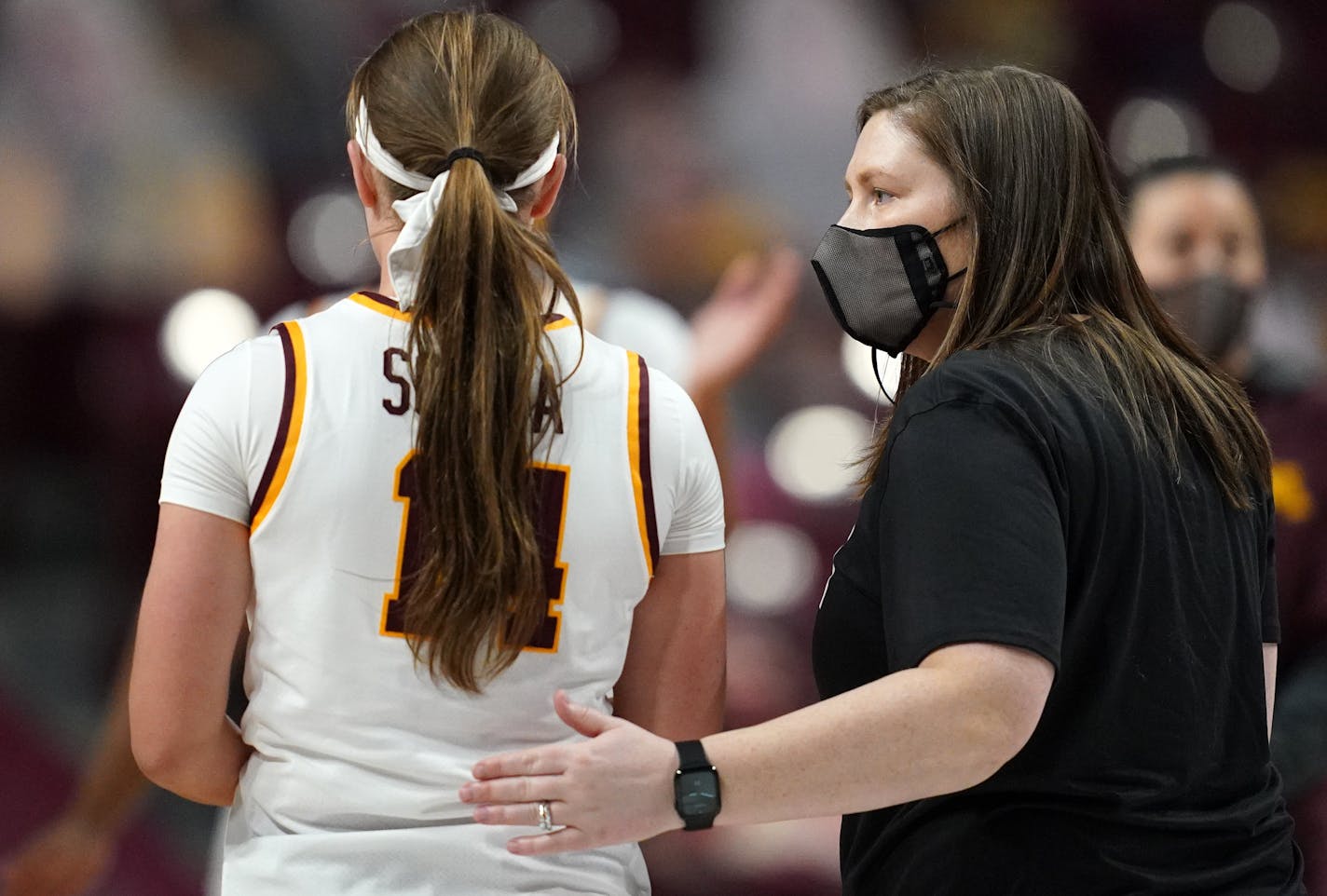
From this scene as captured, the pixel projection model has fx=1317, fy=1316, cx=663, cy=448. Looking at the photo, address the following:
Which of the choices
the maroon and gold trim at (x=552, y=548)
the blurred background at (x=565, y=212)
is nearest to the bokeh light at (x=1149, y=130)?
the blurred background at (x=565, y=212)

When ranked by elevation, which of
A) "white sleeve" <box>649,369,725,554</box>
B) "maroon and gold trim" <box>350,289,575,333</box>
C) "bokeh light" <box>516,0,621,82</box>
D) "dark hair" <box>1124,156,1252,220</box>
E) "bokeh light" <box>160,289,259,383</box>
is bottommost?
"white sleeve" <box>649,369,725,554</box>

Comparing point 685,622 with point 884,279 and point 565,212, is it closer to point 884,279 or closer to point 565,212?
point 884,279

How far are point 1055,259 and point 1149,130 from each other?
1792 millimetres

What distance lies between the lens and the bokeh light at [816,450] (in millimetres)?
2752

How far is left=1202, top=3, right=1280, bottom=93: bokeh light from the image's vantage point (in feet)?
9.94

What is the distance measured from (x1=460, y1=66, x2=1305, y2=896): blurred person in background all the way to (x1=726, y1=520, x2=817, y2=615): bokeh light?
1.19 metres

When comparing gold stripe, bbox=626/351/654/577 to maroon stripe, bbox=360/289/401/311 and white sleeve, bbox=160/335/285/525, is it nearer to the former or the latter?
maroon stripe, bbox=360/289/401/311

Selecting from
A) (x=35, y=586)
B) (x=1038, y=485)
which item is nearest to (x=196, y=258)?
(x=35, y=586)

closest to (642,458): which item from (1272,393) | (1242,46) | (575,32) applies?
(575,32)

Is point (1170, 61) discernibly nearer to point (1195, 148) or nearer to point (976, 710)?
point (1195, 148)

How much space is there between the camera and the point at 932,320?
1.56m

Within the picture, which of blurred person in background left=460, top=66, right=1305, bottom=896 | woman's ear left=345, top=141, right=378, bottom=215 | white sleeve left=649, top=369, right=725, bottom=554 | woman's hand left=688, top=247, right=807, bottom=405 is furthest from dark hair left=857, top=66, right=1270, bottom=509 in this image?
woman's hand left=688, top=247, right=807, bottom=405

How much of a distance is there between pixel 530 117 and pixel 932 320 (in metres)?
0.52

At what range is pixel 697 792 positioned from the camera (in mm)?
1121
